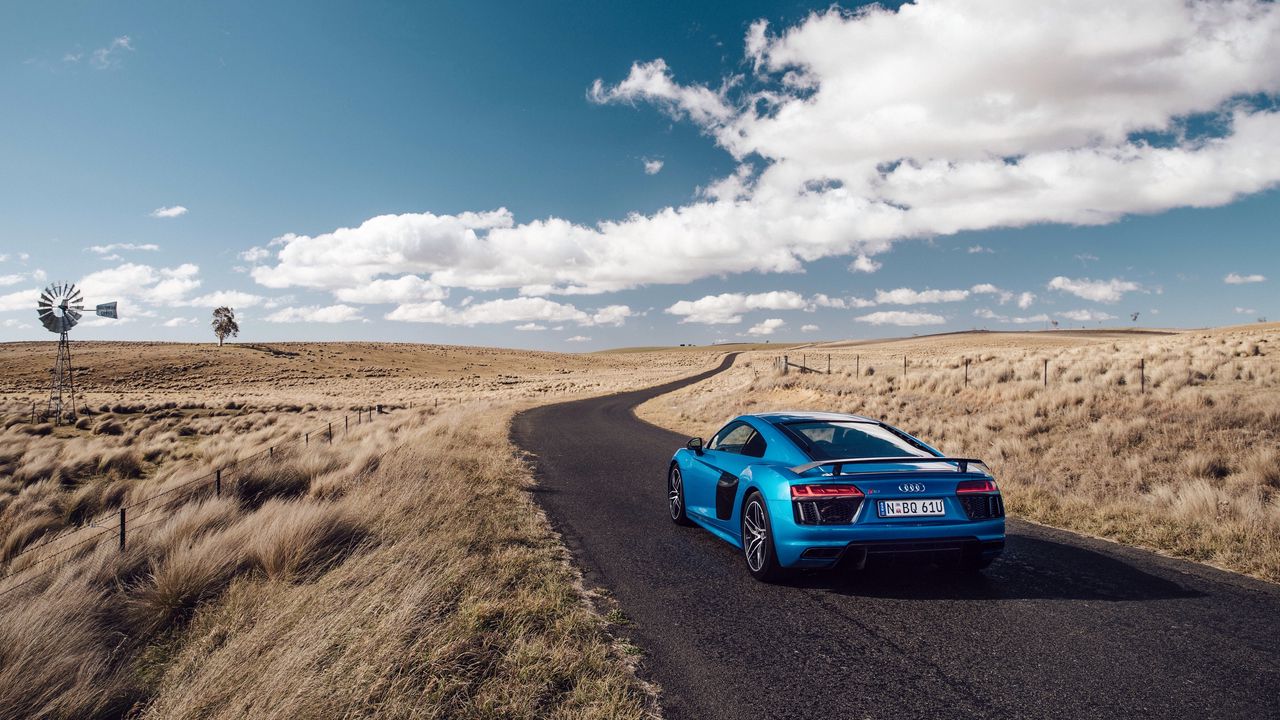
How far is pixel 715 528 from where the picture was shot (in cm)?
648

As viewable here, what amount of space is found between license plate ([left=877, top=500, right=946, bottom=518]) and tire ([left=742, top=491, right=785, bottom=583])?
34.6 inches

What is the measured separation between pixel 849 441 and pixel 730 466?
1123 millimetres

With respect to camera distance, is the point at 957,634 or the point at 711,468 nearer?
the point at 957,634

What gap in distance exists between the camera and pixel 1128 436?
11.5 meters

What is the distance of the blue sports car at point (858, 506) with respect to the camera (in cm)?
489

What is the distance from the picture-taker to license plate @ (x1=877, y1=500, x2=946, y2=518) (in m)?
4.91

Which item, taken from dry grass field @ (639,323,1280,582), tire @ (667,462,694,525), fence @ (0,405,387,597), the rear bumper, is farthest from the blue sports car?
fence @ (0,405,387,597)

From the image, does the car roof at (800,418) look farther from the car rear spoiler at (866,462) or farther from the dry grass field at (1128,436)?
the dry grass field at (1128,436)

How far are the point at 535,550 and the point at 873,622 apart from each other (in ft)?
10.5

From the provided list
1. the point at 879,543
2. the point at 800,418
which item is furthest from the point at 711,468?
the point at 879,543

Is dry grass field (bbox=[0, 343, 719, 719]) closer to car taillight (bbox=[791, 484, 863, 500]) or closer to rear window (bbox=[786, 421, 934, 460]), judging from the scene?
car taillight (bbox=[791, 484, 863, 500])

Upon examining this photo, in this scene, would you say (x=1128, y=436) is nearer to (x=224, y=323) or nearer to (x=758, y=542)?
(x=758, y=542)

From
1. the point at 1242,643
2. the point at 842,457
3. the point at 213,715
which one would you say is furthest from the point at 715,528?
the point at 213,715

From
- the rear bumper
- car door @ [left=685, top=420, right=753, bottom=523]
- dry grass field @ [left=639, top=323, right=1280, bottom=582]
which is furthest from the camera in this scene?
dry grass field @ [left=639, top=323, right=1280, bottom=582]
